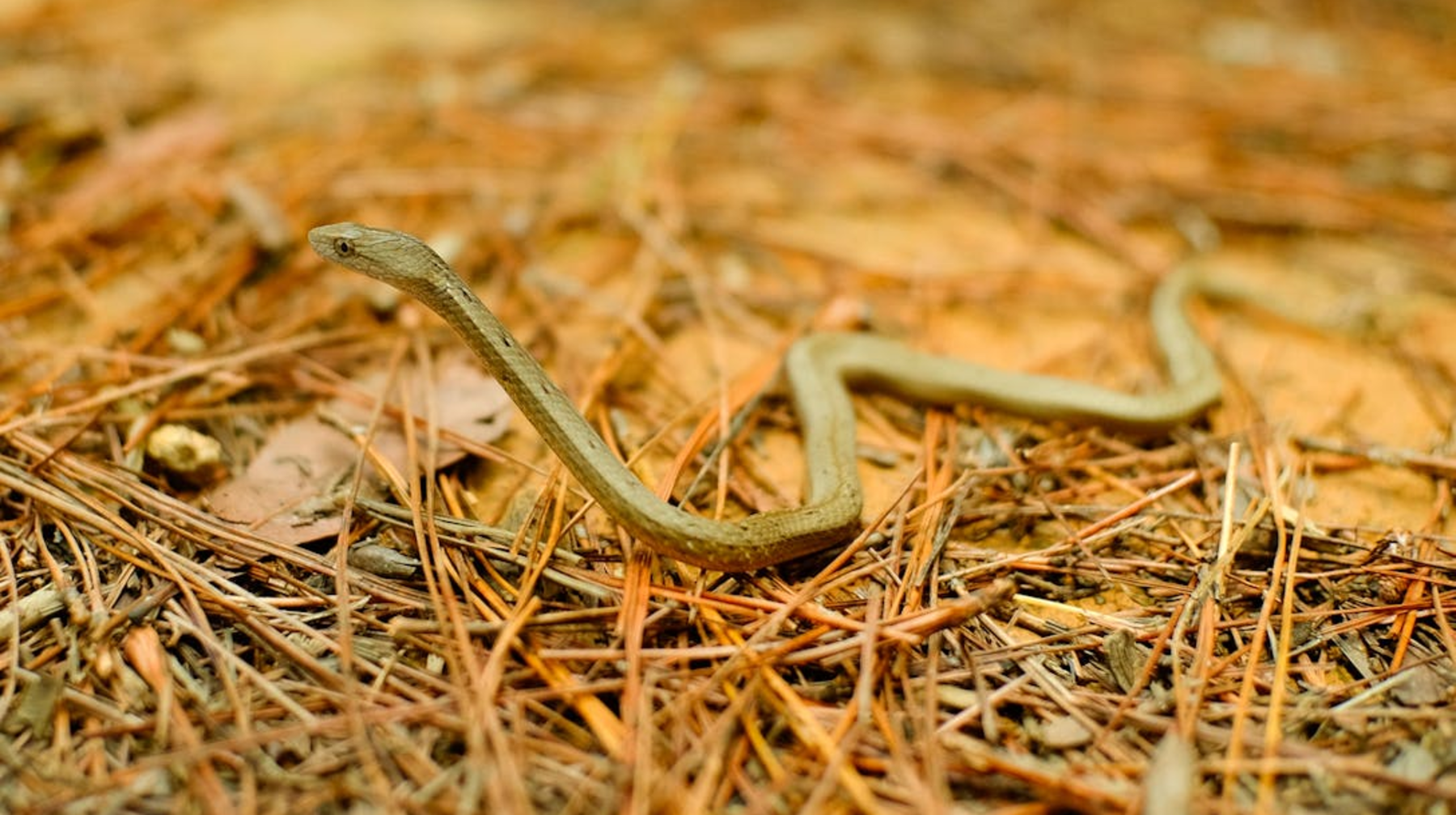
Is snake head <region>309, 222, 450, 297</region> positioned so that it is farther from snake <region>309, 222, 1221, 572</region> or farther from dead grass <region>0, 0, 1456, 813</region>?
dead grass <region>0, 0, 1456, 813</region>

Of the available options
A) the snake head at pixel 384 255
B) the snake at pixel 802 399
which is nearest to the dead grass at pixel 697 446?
the snake at pixel 802 399

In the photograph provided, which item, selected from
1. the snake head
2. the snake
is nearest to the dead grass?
the snake

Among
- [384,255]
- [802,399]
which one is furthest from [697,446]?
[384,255]

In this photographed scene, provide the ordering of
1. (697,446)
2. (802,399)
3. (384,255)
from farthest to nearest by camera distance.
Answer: (802,399) < (697,446) < (384,255)

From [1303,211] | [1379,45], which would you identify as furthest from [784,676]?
[1379,45]

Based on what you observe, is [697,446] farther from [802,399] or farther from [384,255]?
[384,255]

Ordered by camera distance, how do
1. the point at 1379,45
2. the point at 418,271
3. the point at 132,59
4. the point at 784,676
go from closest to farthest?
the point at 784,676 → the point at 418,271 → the point at 132,59 → the point at 1379,45

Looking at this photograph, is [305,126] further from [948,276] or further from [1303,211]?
[1303,211]

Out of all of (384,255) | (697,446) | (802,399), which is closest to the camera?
(384,255)
